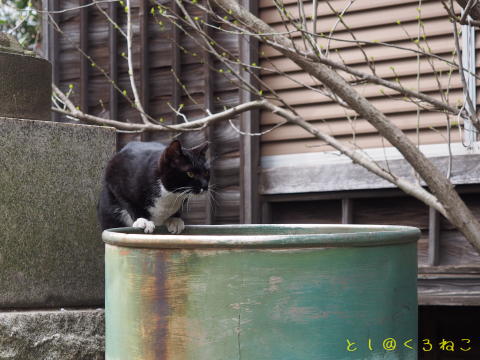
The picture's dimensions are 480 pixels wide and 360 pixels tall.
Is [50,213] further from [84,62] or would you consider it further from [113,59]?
[84,62]

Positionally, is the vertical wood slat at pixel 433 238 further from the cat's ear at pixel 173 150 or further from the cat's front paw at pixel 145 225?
the cat's front paw at pixel 145 225

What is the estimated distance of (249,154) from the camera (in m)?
4.55

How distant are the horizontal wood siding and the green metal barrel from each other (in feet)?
7.40

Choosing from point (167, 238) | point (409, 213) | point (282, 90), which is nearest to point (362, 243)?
point (167, 238)

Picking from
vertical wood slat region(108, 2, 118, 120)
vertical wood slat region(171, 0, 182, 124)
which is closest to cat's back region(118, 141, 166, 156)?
vertical wood slat region(171, 0, 182, 124)

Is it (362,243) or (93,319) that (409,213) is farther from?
(362,243)

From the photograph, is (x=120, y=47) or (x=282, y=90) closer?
(x=282, y=90)

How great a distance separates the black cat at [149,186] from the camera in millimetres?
2664

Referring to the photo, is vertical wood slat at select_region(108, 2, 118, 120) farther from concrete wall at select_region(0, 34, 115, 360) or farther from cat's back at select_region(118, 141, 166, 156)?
concrete wall at select_region(0, 34, 115, 360)

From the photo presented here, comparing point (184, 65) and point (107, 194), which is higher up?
point (184, 65)

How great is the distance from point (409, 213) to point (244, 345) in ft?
9.10

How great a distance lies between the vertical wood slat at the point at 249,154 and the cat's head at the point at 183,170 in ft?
5.48

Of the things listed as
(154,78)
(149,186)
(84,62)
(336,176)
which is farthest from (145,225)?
(84,62)

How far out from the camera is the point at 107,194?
2.67 m
